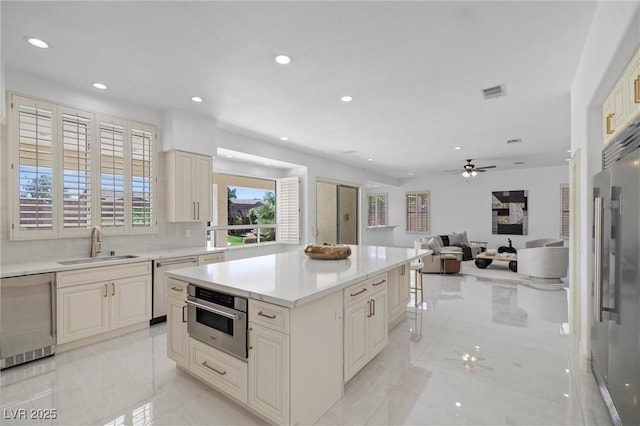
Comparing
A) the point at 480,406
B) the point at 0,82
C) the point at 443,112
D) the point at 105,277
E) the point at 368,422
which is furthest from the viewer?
the point at 443,112

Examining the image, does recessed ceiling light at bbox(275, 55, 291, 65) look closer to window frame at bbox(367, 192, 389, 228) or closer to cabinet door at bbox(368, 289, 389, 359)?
cabinet door at bbox(368, 289, 389, 359)

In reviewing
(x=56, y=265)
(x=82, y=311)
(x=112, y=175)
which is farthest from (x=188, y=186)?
(x=82, y=311)

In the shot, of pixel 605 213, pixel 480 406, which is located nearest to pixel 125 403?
pixel 480 406

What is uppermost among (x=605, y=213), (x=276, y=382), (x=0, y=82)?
(x=0, y=82)

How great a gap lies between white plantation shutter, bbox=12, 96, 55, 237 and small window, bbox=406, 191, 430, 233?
1009 cm

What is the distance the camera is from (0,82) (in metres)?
2.31

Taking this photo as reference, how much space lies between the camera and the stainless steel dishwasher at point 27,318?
259 cm

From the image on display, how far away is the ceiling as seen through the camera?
2047mm

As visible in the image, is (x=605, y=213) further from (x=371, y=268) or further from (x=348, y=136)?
(x=348, y=136)

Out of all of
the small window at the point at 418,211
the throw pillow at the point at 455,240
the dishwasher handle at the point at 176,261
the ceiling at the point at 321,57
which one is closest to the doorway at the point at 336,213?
the throw pillow at the point at 455,240

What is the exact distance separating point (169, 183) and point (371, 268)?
3091 millimetres

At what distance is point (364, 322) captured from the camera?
2434mm

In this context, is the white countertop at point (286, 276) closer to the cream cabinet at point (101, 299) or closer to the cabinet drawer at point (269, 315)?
the cabinet drawer at point (269, 315)

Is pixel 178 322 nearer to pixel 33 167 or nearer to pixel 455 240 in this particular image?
pixel 33 167
